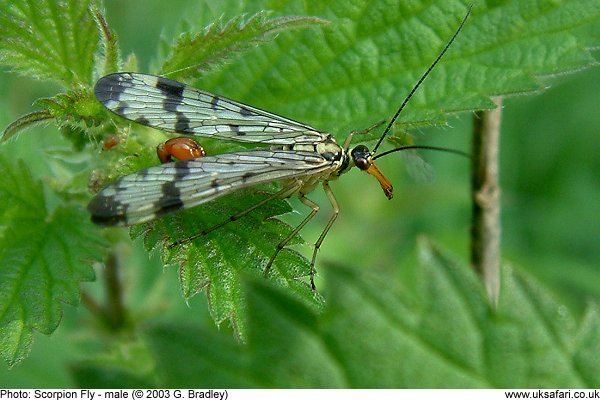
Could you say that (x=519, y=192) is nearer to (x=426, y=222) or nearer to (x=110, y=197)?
(x=426, y=222)

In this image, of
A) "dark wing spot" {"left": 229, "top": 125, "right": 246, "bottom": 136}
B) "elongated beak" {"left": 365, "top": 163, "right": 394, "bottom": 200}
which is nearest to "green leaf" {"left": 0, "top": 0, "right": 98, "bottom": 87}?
"dark wing spot" {"left": 229, "top": 125, "right": 246, "bottom": 136}

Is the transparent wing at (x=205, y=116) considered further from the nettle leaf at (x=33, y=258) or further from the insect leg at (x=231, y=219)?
the nettle leaf at (x=33, y=258)

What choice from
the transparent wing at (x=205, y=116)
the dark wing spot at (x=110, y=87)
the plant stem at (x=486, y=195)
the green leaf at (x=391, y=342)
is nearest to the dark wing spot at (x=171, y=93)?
the transparent wing at (x=205, y=116)

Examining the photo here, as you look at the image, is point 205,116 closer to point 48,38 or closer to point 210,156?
point 210,156

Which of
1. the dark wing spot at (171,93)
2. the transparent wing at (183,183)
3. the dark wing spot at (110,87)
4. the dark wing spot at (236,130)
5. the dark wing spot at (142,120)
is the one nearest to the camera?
the transparent wing at (183,183)

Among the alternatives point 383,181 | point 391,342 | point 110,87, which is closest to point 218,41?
point 110,87

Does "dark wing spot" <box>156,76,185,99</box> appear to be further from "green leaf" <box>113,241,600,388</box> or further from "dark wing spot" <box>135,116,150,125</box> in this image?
"green leaf" <box>113,241,600,388</box>
